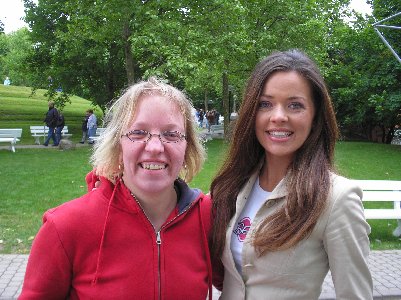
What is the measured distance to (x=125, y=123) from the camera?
2035 mm

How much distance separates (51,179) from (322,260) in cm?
1071

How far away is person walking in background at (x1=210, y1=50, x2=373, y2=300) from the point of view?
194 cm

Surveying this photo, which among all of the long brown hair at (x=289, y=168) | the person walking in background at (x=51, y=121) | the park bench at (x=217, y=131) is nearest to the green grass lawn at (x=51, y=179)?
the long brown hair at (x=289, y=168)

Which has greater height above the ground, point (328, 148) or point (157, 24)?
point (157, 24)

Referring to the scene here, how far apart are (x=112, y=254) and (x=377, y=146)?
2195 cm

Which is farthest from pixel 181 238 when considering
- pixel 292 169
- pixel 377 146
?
pixel 377 146

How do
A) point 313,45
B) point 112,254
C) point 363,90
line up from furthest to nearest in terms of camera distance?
point 363,90 < point 313,45 < point 112,254

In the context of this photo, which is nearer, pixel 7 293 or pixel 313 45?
pixel 7 293

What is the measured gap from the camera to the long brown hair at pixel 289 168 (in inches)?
79.7

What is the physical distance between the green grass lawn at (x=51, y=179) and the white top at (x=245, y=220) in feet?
1.45

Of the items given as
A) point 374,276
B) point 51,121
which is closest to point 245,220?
point 374,276

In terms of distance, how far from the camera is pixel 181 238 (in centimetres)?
208

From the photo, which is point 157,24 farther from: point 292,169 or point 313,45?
point 292,169

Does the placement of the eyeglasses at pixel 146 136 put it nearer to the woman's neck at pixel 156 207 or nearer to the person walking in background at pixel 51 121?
the woman's neck at pixel 156 207
